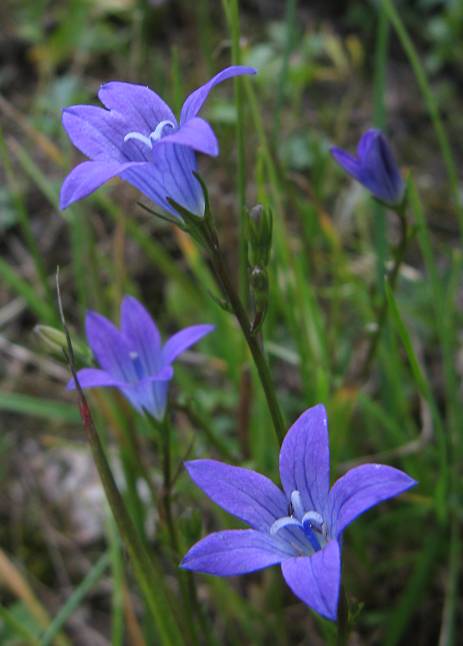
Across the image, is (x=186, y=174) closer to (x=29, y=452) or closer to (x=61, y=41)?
(x=29, y=452)

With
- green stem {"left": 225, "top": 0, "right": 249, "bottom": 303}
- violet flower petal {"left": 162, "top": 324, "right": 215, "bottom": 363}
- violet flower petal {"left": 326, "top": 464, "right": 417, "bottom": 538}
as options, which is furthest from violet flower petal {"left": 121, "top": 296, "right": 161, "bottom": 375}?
violet flower petal {"left": 326, "top": 464, "right": 417, "bottom": 538}

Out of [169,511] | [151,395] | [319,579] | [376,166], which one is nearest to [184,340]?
[151,395]

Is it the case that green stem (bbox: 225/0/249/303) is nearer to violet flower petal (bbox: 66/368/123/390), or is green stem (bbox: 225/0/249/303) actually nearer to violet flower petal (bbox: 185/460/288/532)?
violet flower petal (bbox: 66/368/123/390)

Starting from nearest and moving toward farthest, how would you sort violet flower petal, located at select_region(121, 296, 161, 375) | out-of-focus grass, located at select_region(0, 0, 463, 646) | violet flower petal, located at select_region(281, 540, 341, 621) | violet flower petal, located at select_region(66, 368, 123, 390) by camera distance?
violet flower petal, located at select_region(281, 540, 341, 621) < violet flower petal, located at select_region(66, 368, 123, 390) < violet flower petal, located at select_region(121, 296, 161, 375) < out-of-focus grass, located at select_region(0, 0, 463, 646)

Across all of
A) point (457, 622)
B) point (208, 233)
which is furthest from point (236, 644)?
point (208, 233)

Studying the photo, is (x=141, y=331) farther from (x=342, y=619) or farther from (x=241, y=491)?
(x=342, y=619)

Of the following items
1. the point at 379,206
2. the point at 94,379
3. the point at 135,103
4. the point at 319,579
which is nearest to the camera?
the point at 319,579
